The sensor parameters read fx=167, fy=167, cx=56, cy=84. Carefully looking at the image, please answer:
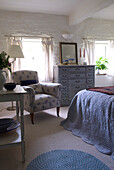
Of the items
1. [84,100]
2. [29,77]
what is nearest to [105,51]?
[29,77]

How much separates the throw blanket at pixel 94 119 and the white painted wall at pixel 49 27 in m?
2.52

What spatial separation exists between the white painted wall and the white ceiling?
192 mm

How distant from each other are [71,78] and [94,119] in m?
2.26

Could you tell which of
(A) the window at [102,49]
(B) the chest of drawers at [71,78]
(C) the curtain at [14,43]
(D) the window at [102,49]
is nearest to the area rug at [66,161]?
(B) the chest of drawers at [71,78]

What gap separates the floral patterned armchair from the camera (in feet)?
10.1

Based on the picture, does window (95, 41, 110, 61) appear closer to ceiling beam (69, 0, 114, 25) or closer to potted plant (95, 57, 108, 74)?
potted plant (95, 57, 108, 74)

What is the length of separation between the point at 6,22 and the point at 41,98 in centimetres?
242

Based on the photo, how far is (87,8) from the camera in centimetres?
371

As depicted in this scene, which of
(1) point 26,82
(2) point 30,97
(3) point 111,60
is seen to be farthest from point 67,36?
(2) point 30,97

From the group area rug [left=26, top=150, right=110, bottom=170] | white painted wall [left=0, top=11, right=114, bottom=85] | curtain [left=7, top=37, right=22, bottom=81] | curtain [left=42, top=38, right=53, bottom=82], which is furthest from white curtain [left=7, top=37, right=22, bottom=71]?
area rug [left=26, top=150, right=110, bottom=170]

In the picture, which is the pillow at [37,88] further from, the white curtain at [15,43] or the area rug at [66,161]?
the area rug at [66,161]

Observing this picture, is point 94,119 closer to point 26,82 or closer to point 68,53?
point 26,82

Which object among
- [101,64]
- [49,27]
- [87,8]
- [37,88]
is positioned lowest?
[37,88]

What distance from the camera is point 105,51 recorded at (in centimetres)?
577
